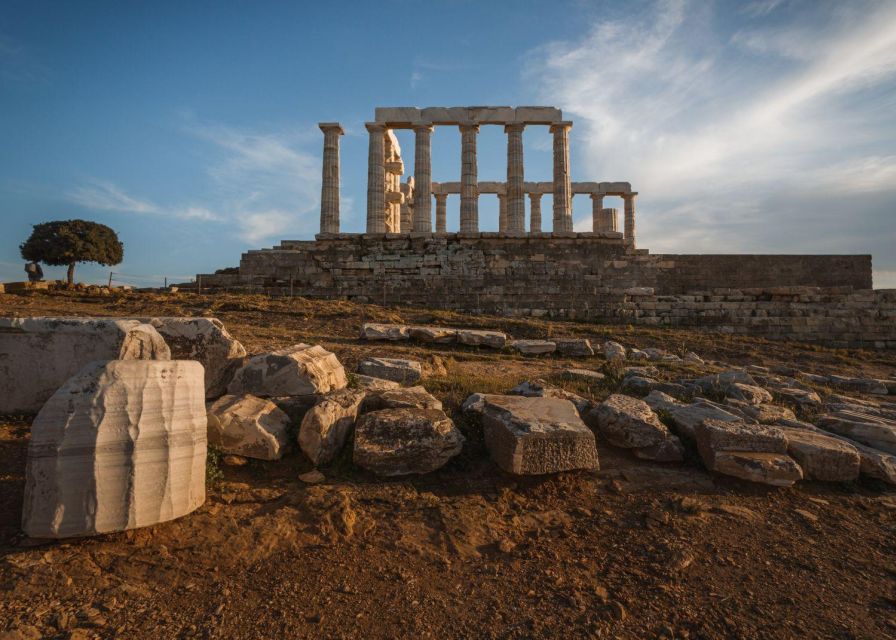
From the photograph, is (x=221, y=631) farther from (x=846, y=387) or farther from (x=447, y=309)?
(x=447, y=309)

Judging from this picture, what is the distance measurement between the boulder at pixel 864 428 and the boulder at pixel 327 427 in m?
5.35

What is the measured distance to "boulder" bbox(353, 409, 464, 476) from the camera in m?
4.06

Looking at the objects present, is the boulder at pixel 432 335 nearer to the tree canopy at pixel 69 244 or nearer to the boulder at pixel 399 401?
the boulder at pixel 399 401

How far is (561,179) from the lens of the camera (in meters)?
23.6

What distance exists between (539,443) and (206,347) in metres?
3.38

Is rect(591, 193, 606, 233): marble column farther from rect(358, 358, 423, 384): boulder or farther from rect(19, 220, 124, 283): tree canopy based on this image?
rect(19, 220, 124, 283): tree canopy

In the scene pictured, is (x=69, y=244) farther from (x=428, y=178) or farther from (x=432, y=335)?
(x=432, y=335)

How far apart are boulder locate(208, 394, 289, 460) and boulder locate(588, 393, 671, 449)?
313 centimetres

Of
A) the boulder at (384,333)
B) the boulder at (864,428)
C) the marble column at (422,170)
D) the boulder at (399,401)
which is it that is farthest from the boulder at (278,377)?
the marble column at (422,170)

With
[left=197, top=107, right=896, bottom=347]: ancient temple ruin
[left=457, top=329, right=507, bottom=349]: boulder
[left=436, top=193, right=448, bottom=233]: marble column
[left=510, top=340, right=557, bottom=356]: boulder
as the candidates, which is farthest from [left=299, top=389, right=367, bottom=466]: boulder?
[left=436, top=193, right=448, bottom=233]: marble column

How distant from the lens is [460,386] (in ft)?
20.4

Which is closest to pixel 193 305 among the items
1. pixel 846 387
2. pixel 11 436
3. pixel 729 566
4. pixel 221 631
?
pixel 11 436

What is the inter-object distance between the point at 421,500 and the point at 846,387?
9.41 m

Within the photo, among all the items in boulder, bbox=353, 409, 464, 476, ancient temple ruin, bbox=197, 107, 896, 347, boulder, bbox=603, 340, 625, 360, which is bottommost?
boulder, bbox=353, 409, 464, 476
